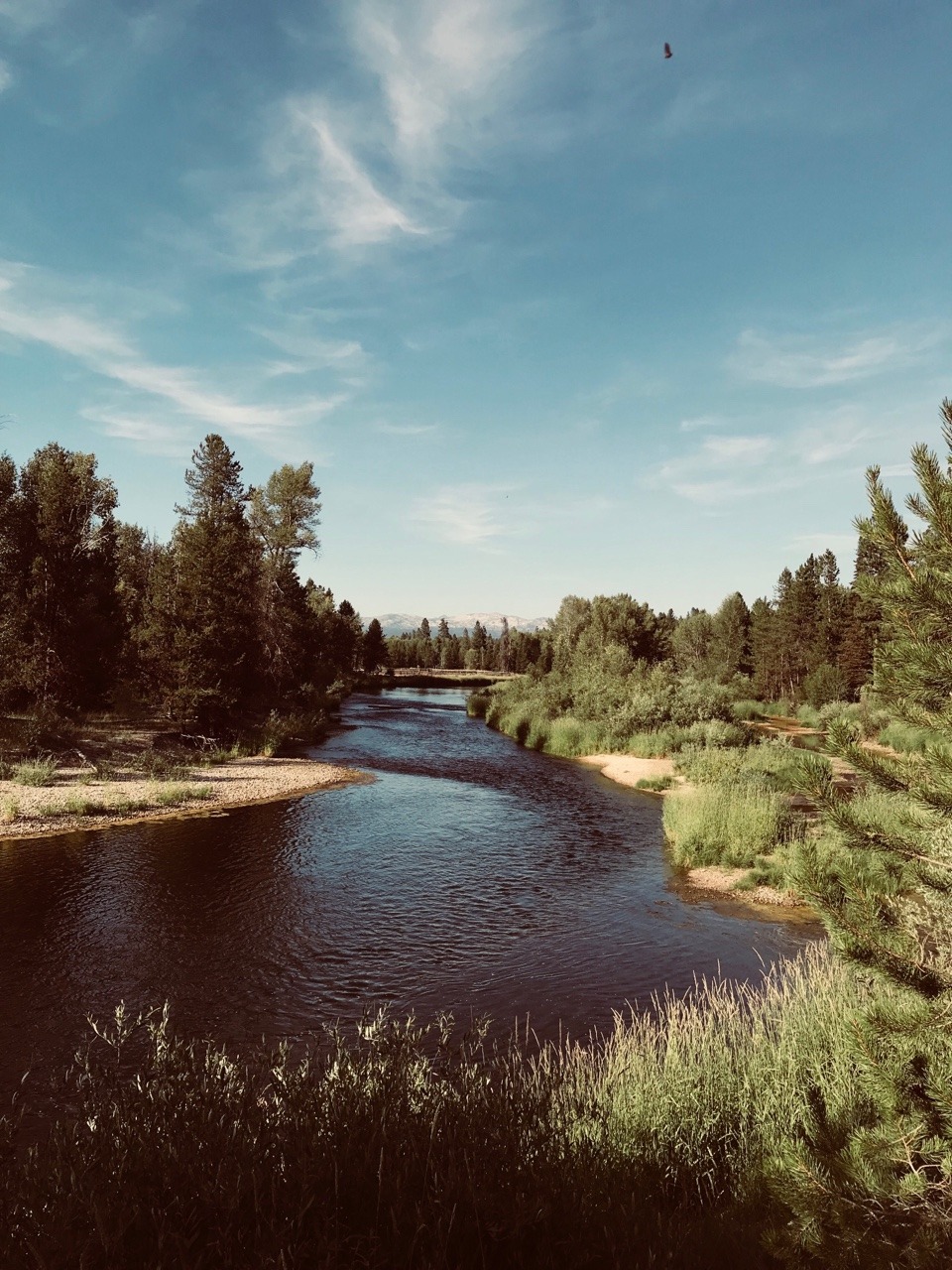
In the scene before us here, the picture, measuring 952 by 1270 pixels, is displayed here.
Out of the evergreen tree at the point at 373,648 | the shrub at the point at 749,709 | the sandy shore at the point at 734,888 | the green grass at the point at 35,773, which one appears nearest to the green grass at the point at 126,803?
the green grass at the point at 35,773

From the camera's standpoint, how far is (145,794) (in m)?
23.4

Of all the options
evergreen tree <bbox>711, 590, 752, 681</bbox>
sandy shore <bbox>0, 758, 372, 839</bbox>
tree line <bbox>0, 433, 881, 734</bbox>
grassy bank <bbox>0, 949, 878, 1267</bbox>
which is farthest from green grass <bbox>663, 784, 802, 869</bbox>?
evergreen tree <bbox>711, 590, 752, 681</bbox>

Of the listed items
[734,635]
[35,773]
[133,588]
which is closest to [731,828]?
[35,773]

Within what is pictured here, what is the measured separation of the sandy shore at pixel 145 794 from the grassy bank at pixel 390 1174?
17.9 meters

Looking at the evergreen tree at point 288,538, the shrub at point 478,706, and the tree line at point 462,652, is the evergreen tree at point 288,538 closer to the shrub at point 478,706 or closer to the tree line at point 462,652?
the shrub at point 478,706

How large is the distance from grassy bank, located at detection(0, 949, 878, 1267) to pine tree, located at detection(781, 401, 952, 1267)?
39cm

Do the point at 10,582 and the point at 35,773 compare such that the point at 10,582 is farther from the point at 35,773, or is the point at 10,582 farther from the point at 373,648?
the point at 373,648

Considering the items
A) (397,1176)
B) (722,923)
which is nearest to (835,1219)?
(397,1176)

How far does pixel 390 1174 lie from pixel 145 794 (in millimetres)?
22203

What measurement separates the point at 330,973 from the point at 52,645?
78.5 feet

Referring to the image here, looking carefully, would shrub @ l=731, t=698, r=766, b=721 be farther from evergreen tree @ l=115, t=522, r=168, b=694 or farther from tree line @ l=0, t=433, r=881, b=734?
evergreen tree @ l=115, t=522, r=168, b=694

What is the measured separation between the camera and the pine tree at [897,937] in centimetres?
391

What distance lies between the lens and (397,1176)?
Answer: 3.90m

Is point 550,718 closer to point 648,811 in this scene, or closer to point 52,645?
point 648,811
